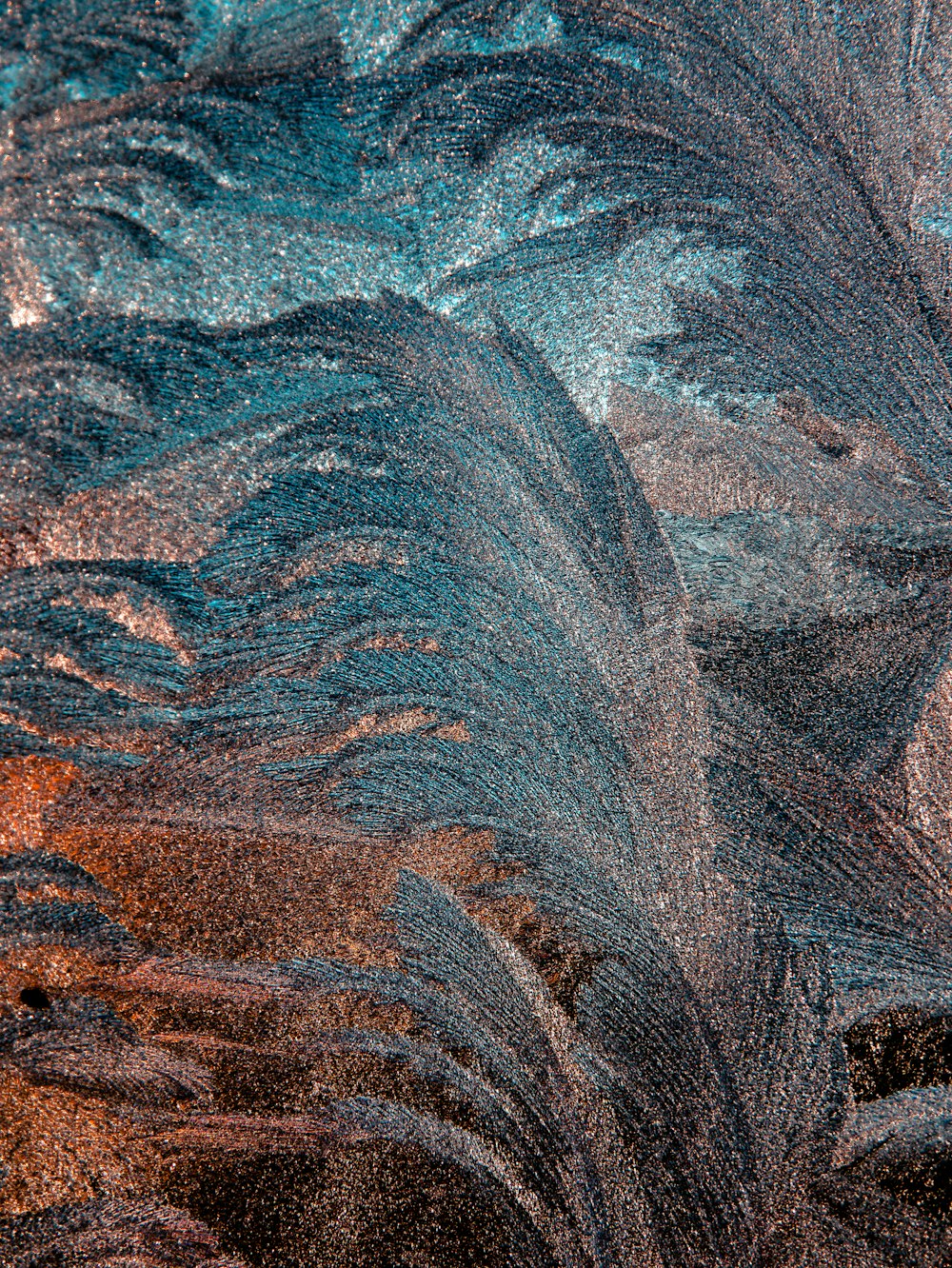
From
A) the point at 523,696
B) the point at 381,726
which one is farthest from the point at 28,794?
the point at 523,696

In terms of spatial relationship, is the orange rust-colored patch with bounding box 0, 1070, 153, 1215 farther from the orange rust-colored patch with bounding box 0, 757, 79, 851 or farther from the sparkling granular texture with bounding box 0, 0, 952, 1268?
the orange rust-colored patch with bounding box 0, 757, 79, 851

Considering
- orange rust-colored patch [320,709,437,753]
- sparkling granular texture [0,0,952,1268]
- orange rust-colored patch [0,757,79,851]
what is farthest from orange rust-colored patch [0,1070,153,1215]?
orange rust-colored patch [320,709,437,753]

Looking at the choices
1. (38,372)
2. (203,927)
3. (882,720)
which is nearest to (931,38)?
(882,720)

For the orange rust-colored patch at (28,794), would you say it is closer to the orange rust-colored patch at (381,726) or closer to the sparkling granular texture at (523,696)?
the sparkling granular texture at (523,696)

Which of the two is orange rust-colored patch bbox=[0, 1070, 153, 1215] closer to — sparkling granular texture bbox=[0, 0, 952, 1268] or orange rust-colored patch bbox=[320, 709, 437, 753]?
sparkling granular texture bbox=[0, 0, 952, 1268]

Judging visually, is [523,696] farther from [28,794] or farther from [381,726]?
[28,794]

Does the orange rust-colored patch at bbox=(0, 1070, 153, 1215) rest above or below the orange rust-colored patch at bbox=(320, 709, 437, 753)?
below

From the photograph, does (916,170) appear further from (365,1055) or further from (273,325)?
(365,1055)

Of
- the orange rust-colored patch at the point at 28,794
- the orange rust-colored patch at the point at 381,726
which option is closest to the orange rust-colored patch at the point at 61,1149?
the orange rust-colored patch at the point at 28,794
